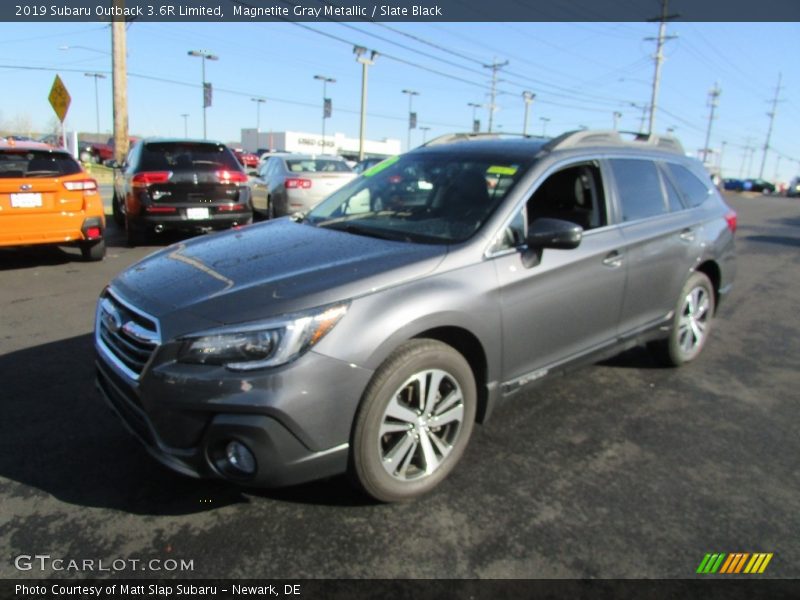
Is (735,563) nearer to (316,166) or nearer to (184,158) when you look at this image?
(184,158)

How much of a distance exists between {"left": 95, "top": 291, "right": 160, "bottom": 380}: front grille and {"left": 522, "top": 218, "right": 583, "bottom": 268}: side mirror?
74.1 inches

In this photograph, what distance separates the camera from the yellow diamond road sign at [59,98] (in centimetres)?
1381

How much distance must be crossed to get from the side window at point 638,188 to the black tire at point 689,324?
0.71 metres

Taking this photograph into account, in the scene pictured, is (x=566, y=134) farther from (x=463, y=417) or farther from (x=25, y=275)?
(x=25, y=275)

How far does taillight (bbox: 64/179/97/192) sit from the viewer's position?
7383 mm

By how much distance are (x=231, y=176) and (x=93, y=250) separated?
2289 millimetres

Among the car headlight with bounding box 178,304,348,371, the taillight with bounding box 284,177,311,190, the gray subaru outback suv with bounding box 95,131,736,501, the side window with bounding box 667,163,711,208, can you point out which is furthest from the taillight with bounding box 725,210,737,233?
the taillight with bounding box 284,177,311,190

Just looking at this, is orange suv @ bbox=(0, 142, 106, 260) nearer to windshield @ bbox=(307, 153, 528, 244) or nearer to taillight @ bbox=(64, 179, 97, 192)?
taillight @ bbox=(64, 179, 97, 192)

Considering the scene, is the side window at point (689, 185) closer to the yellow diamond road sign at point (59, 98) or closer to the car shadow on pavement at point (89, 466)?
the car shadow on pavement at point (89, 466)

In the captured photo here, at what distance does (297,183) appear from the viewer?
11508 millimetres

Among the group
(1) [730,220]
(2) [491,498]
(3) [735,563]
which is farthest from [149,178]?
(3) [735,563]

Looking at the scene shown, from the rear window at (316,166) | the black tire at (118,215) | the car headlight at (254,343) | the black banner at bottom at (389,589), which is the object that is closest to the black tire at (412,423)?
the car headlight at (254,343)

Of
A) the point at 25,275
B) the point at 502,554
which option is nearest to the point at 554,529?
the point at 502,554

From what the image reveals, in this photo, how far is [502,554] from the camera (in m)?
2.48
